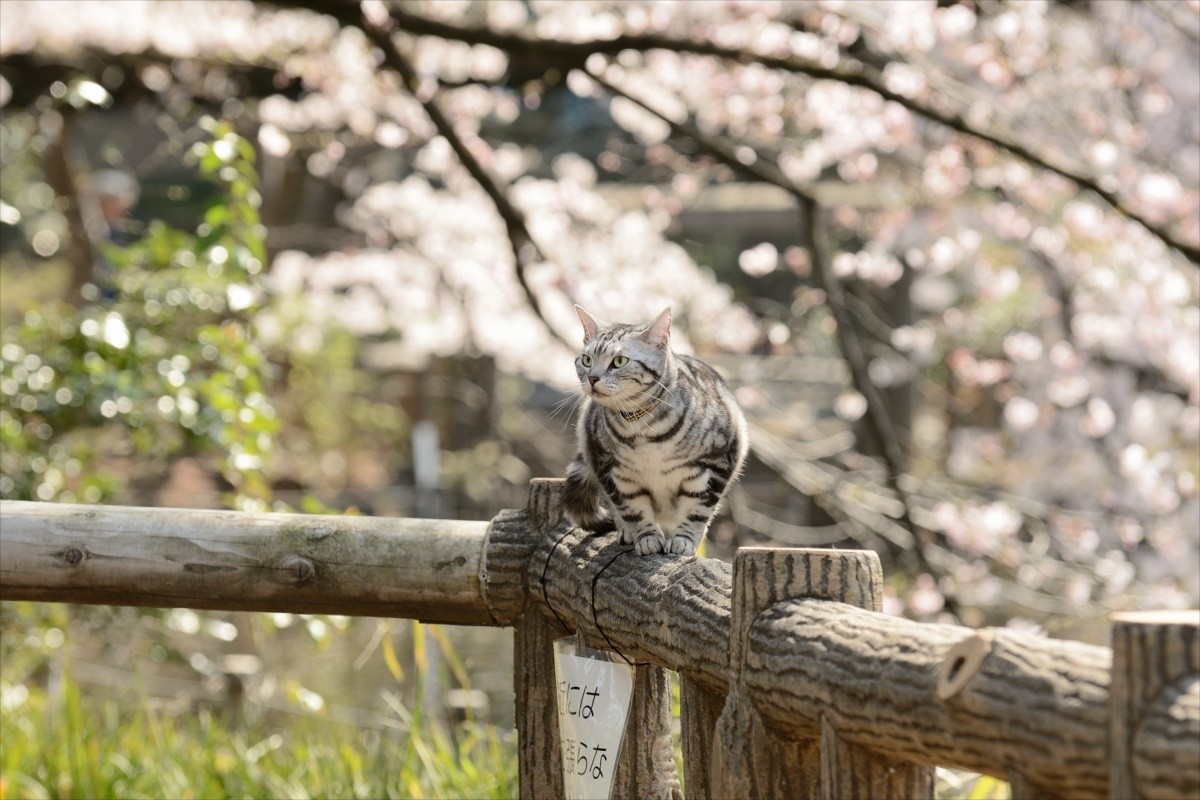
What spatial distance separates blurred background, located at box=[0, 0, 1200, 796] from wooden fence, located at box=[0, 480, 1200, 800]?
0.59m

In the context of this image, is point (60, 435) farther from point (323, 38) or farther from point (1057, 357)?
point (1057, 357)

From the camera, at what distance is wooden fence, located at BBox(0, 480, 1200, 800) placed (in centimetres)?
122

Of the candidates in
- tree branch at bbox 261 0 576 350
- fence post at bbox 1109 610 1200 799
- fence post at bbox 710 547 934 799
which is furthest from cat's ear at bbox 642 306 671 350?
tree branch at bbox 261 0 576 350

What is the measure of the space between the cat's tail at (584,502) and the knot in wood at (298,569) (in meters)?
0.56

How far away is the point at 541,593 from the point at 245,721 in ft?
8.53

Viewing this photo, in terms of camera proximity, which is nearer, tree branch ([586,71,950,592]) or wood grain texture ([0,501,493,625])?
wood grain texture ([0,501,493,625])

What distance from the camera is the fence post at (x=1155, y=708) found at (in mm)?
1145

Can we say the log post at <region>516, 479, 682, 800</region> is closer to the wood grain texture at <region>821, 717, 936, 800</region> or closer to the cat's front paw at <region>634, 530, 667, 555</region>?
the cat's front paw at <region>634, 530, 667, 555</region>

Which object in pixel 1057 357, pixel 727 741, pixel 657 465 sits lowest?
pixel 727 741

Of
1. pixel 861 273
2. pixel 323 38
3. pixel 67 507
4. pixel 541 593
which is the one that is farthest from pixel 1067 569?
pixel 323 38

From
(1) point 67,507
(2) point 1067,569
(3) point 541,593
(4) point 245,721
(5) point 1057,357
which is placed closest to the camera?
(3) point 541,593

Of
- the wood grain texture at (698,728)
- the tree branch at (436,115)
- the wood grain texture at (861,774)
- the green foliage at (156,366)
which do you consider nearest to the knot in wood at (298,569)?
the wood grain texture at (698,728)

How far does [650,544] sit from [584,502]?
36cm

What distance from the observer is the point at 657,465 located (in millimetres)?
2639
